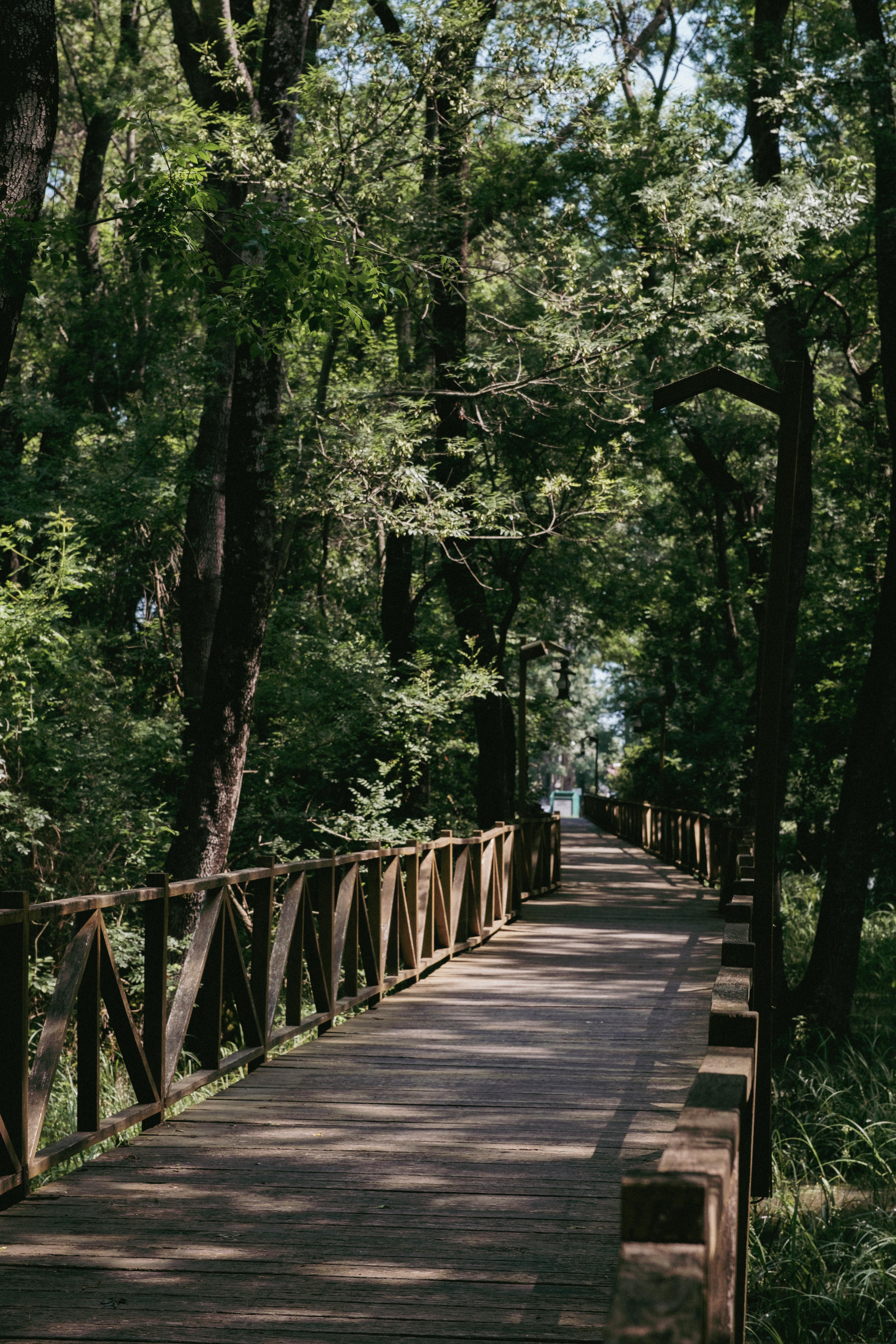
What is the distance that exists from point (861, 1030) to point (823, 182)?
9.70m

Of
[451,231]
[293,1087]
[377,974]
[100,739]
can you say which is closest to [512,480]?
[451,231]

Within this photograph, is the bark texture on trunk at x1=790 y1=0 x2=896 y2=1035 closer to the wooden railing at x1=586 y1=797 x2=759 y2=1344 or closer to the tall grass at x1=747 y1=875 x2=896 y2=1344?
the tall grass at x1=747 y1=875 x2=896 y2=1344

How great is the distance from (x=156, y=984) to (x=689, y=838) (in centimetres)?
1930

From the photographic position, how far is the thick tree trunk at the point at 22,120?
543 cm

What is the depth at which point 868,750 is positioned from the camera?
12.3 m

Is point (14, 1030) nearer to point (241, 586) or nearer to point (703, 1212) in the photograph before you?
point (703, 1212)

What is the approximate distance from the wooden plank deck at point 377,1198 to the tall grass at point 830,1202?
0.86m

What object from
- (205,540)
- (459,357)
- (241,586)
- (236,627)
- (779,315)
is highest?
(779,315)

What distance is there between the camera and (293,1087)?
6078 mm

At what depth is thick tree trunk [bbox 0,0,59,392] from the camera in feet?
17.8

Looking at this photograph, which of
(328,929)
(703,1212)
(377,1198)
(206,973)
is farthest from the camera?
(328,929)

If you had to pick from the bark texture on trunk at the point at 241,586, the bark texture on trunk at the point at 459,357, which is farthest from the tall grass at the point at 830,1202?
the bark texture on trunk at the point at 459,357

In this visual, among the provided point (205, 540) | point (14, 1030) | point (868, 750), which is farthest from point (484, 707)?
point (14, 1030)

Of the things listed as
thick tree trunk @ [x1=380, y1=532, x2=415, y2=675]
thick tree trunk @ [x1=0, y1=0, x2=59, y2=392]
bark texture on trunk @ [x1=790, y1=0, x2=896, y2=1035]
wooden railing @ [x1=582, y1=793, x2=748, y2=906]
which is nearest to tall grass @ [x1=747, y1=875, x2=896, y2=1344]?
bark texture on trunk @ [x1=790, y1=0, x2=896, y2=1035]
